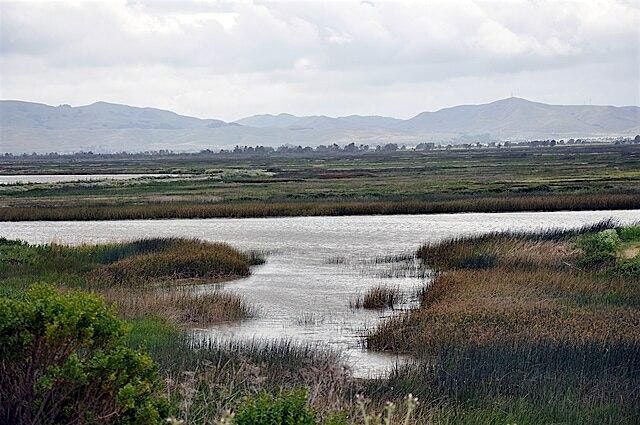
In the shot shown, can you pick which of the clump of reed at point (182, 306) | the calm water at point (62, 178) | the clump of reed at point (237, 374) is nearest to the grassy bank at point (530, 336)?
the clump of reed at point (237, 374)

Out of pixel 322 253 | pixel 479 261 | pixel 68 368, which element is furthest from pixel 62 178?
pixel 68 368

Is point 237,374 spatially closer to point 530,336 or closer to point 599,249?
point 530,336

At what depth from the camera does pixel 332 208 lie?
163ft

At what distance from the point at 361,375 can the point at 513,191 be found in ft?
145

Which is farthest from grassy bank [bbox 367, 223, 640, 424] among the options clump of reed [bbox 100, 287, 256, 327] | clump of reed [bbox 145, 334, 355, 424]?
clump of reed [bbox 100, 287, 256, 327]

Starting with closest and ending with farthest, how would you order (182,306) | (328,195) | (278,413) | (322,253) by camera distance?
1. (278,413)
2. (182,306)
3. (322,253)
4. (328,195)

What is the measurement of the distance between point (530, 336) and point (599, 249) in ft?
35.8

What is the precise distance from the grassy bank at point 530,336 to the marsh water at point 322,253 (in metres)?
1.25

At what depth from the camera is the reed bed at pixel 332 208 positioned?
4831cm

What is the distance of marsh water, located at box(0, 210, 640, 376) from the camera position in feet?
62.7

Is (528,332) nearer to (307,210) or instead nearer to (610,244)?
(610,244)

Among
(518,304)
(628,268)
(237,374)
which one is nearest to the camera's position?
(237,374)

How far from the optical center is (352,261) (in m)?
31.1

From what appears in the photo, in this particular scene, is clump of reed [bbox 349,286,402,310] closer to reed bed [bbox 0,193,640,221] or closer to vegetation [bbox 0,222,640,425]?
vegetation [bbox 0,222,640,425]
